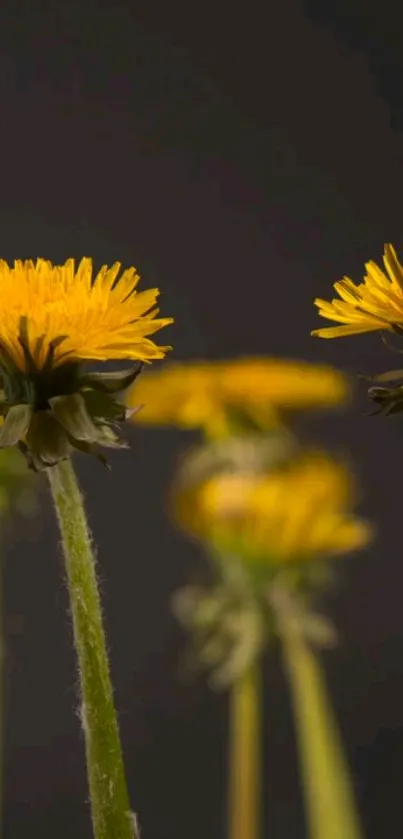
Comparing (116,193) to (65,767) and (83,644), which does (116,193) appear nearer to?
(65,767)

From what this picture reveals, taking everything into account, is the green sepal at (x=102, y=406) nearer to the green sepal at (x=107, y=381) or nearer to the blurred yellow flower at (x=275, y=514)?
the green sepal at (x=107, y=381)

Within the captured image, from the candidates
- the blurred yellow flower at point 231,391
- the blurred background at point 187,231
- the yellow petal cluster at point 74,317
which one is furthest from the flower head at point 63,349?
the blurred background at point 187,231

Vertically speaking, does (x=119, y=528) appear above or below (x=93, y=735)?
above

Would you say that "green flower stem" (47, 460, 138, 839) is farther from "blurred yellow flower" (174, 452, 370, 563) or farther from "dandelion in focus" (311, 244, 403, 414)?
"blurred yellow flower" (174, 452, 370, 563)

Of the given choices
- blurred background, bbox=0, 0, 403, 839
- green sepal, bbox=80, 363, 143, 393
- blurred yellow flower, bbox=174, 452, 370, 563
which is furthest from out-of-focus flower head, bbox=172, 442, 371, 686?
blurred background, bbox=0, 0, 403, 839

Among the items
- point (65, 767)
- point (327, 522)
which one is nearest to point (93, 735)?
point (327, 522)
